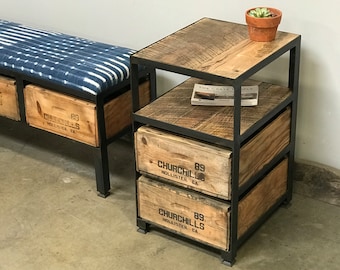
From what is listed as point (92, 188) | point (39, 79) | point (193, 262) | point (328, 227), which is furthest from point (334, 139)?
point (39, 79)

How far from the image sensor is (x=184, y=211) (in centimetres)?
221

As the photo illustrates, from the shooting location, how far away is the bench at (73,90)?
2.43 meters

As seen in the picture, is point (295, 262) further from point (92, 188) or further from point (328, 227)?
point (92, 188)

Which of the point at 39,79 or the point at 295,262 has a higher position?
the point at 39,79

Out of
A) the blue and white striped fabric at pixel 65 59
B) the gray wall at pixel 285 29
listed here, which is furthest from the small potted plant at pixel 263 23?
the blue and white striped fabric at pixel 65 59

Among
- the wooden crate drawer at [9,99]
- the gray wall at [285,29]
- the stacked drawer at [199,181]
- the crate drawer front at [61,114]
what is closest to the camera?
the stacked drawer at [199,181]

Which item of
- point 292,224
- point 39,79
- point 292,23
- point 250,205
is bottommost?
point 292,224

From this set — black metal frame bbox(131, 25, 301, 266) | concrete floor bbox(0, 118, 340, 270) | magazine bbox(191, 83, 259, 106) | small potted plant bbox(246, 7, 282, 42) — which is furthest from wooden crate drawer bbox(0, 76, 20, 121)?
→ small potted plant bbox(246, 7, 282, 42)

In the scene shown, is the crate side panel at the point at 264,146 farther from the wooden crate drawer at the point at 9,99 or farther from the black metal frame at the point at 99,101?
the wooden crate drawer at the point at 9,99

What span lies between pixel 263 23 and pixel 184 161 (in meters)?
0.49

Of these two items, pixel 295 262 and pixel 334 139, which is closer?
pixel 295 262

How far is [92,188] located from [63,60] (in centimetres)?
50

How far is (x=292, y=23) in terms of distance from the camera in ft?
7.76

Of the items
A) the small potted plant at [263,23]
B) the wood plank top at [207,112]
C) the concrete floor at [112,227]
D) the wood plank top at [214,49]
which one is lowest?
the concrete floor at [112,227]
